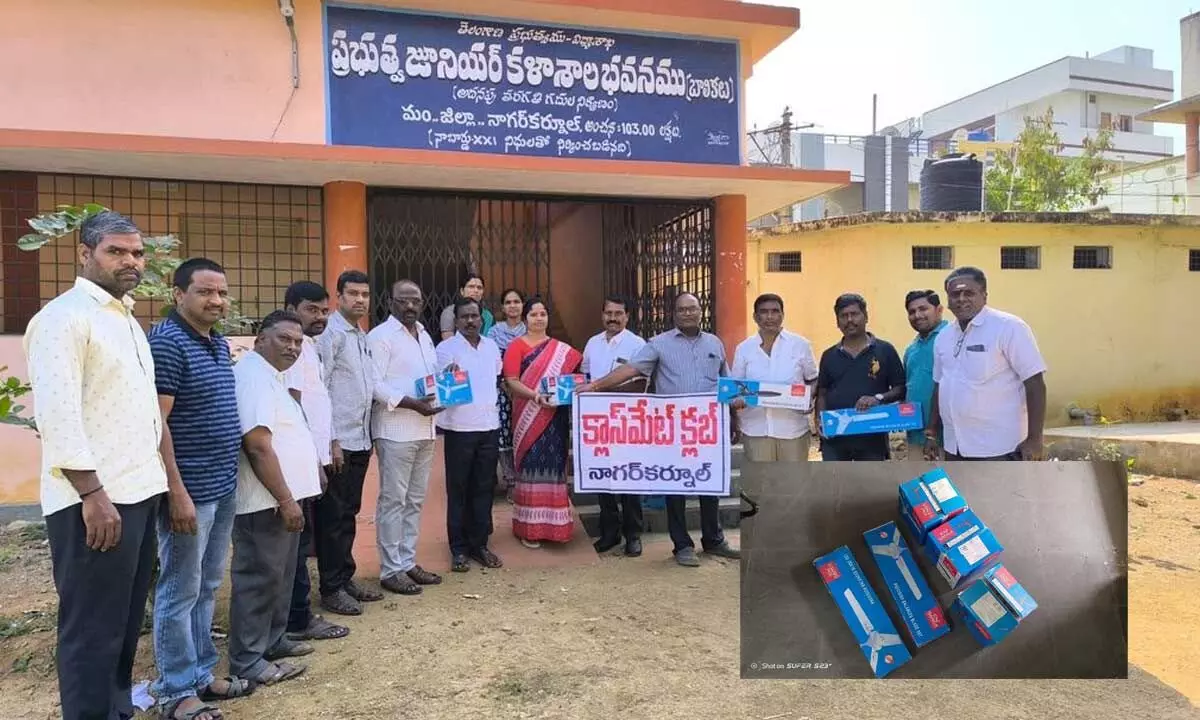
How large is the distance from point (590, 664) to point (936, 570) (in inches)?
60.0

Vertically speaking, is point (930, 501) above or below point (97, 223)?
below

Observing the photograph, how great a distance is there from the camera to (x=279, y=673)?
10.2 feet

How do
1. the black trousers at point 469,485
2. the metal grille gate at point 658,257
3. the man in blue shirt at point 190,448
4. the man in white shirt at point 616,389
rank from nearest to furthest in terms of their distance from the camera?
the man in blue shirt at point 190,448 < the black trousers at point 469,485 < the man in white shirt at point 616,389 < the metal grille gate at point 658,257

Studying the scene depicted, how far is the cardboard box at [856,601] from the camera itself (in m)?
2.37

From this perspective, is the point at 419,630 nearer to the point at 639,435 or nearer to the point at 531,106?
the point at 639,435

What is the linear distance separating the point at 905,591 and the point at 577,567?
2528mm

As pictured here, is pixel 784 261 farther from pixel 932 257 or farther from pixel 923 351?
pixel 923 351

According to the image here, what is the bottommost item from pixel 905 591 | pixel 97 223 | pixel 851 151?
pixel 905 591

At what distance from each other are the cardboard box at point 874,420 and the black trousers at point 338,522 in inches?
90.0

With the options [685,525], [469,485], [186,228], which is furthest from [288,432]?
[186,228]

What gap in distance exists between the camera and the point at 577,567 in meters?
4.61

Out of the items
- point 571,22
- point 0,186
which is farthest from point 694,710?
point 0,186

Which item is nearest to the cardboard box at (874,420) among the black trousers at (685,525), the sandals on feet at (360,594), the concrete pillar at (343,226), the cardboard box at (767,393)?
the cardboard box at (767,393)

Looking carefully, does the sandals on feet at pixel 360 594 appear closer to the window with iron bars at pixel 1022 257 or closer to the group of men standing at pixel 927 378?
the group of men standing at pixel 927 378
